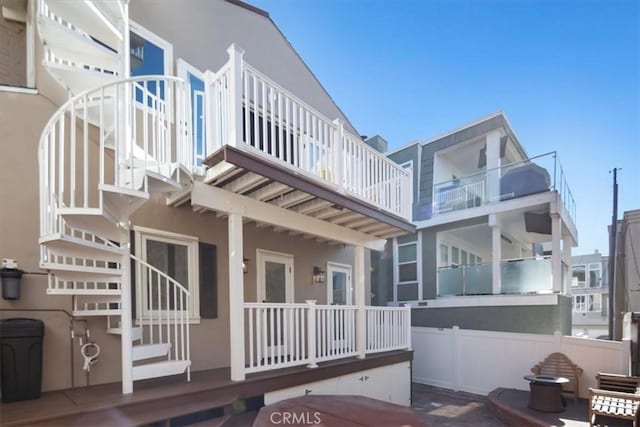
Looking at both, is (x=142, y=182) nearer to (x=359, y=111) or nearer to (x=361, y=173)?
(x=361, y=173)

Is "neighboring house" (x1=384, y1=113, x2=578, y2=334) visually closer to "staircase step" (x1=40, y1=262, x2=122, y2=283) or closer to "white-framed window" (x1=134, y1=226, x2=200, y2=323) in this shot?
"white-framed window" (x1=134, y1=226, x2=200, y2=323)

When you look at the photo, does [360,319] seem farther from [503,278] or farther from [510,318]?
[503,278]

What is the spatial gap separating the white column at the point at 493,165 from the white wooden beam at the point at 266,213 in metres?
4.81

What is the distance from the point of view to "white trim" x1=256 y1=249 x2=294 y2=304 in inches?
257

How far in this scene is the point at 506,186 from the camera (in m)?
9.63

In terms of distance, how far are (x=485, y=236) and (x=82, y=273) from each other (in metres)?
11.4

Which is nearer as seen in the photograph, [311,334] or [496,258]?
[311,334]

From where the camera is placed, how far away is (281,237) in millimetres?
7105

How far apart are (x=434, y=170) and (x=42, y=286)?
35.0ft

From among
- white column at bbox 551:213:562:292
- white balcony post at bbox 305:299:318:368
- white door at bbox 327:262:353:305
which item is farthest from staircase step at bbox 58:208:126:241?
white column at bbox 551:213:562:292

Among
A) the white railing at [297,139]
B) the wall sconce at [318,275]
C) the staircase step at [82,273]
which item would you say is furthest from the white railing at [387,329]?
the staircase step at [82,273]

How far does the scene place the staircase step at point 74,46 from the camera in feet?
12.2

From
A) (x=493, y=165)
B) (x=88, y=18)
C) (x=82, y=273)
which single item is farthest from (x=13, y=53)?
(x=493, y=165)

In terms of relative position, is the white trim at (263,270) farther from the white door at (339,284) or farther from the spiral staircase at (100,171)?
the spiral staircase at (100,171)
